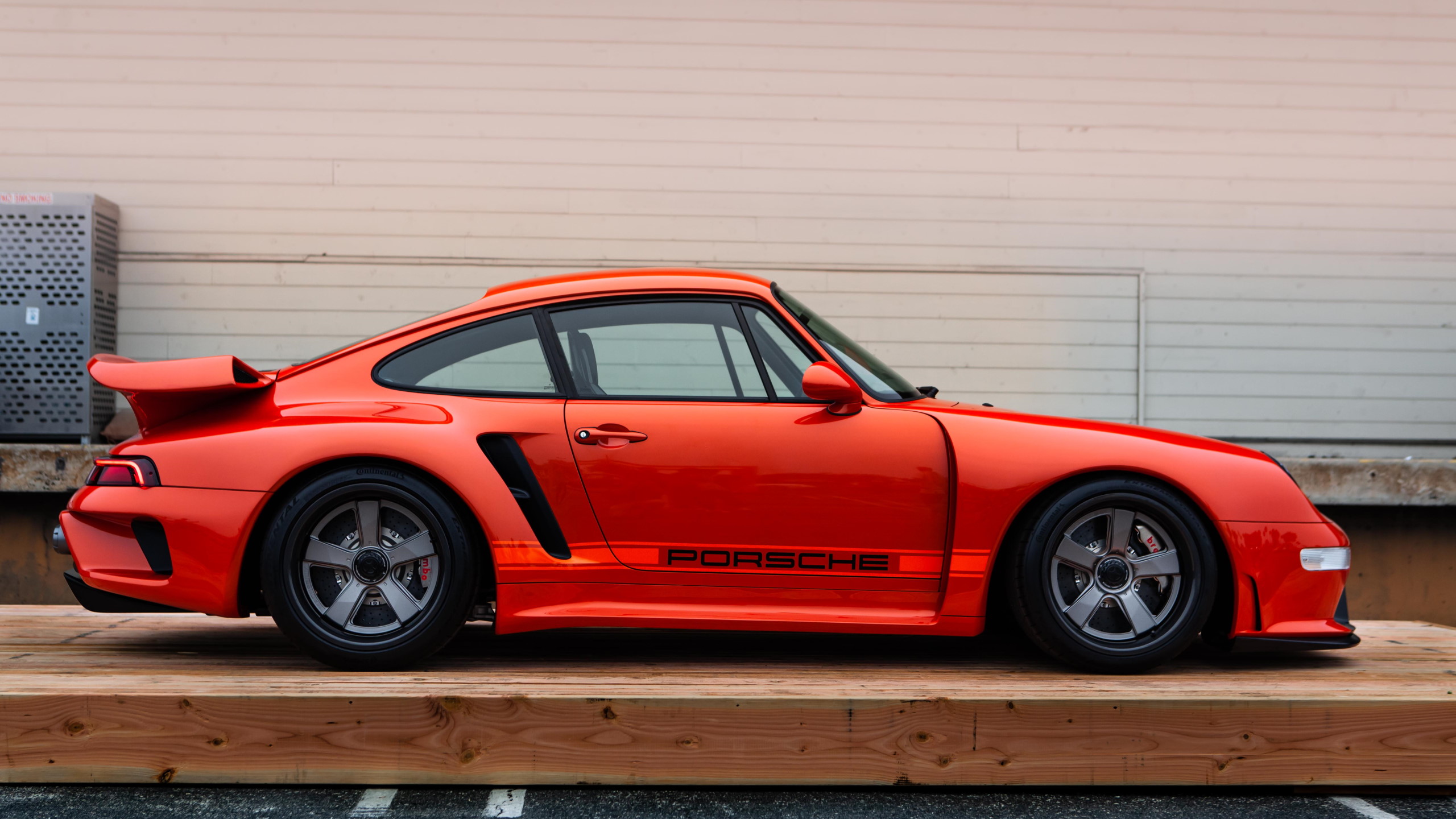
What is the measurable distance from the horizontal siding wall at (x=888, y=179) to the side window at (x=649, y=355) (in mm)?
3755

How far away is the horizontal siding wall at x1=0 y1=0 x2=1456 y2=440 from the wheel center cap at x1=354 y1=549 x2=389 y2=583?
4.13 metres

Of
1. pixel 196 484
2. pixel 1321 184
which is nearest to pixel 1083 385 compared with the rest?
pixel 1321 184

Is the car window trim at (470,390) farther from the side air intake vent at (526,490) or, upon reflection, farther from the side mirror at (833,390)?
the side mirror at (833,390)

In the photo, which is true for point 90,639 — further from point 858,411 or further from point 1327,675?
point 1327,675

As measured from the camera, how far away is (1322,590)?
287cm

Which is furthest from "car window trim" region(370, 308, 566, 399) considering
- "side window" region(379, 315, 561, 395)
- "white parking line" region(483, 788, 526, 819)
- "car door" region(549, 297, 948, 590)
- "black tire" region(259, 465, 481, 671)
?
"white parking line" region(483, 788, 526, 819)

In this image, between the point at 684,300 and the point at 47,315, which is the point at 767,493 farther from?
the point at 47,315

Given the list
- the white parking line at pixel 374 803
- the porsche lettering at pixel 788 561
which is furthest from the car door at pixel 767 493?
the white parking line at pixel 374 803

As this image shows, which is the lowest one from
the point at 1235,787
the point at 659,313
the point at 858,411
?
the point at 1235,787

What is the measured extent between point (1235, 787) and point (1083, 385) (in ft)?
14.9

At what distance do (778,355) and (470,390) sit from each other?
3.09 ft

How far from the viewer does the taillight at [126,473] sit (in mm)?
2822

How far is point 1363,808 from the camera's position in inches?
97.7

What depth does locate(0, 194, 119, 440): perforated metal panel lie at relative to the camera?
6.17 meters
